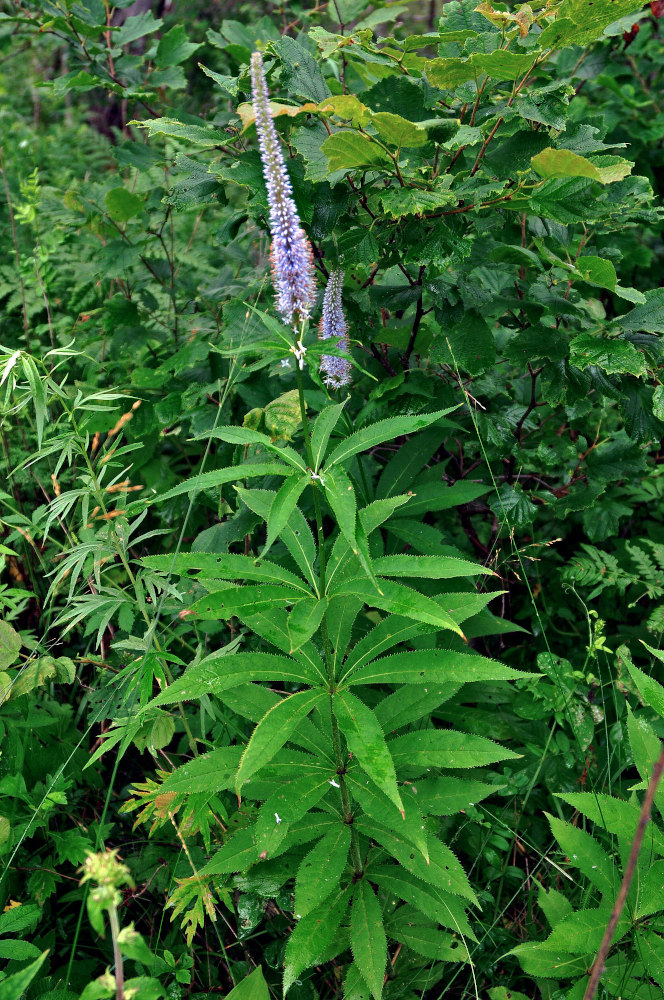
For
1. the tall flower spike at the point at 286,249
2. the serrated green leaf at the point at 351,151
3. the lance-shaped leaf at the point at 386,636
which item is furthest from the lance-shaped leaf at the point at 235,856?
the serrated green leaf at the point at 351,151

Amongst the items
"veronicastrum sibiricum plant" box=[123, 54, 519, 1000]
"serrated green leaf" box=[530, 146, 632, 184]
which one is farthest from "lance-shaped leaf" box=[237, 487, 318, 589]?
"serrated green leaf" box=[530, 146, 632, 184]

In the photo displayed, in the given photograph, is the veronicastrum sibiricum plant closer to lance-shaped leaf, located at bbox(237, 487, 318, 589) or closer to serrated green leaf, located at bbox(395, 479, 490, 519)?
lance-shaped leaf, located at bbox(237, 487, 318, 589)

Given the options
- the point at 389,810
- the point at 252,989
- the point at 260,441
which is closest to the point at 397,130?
the point at 260,441

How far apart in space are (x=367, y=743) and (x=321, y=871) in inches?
16.2

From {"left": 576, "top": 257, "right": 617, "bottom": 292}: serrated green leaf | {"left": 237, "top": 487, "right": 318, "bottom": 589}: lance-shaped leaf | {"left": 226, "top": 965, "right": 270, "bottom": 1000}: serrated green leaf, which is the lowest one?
{"left": 226, "top": 965, "right": 270, "bottom": 1000}: serrated green leaf

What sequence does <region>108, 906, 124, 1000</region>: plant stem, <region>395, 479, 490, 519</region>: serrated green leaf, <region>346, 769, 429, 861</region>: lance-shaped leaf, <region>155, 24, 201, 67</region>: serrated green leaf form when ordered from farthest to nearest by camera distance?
<region>155, 24, 201, 67</region>: serrated green leaf, <region>395, 479, 490, 519</region>: serrated green leaf, <region>346, 769, 429, 861</region>: lance-shaped leaf, <region>108, 906, 124, 1000</region>: plant stem

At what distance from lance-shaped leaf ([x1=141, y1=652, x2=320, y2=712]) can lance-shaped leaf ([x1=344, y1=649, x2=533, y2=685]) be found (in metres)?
0.15

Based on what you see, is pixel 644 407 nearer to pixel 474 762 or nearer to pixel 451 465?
pixel 451 465

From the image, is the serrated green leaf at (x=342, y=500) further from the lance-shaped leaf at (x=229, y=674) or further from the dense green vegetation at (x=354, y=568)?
the lance-shaped leaf at (x=229, y=674)

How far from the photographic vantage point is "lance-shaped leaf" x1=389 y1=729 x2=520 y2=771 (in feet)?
6.13

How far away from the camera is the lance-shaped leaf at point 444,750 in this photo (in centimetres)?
187

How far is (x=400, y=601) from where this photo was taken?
67.1 inches

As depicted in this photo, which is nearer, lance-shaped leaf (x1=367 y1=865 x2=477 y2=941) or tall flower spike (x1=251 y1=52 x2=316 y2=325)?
tall flower spike (x1=251 y1=52 x2=316 y2=325)

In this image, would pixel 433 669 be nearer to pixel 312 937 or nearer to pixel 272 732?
pixel 272 732
